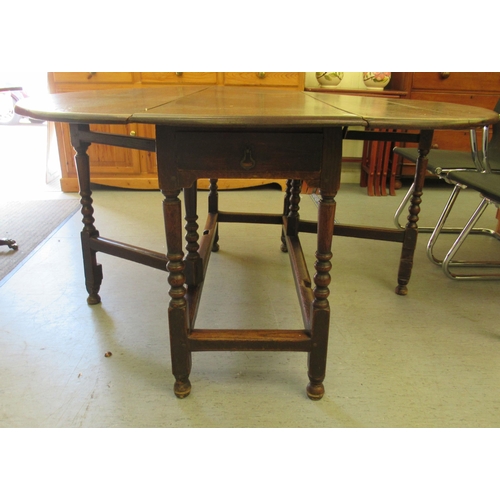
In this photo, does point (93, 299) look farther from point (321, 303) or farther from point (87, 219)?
point (321, 303)

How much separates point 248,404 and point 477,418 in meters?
0.64

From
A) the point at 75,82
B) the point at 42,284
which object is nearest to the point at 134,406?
the point at 42,284

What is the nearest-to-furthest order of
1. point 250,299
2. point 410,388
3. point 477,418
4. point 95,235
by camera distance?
point 477,418, point 410,388, point 95,235, point 250,299

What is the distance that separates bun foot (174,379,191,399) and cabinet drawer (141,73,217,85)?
248 centimetres

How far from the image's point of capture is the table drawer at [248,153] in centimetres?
97

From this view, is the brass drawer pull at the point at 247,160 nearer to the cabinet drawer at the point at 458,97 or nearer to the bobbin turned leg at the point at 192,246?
the bobbin turned leg at the point at 192,246

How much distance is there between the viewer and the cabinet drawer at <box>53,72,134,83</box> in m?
2.95

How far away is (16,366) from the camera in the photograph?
4.28 ft

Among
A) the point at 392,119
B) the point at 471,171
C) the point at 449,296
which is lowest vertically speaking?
the point at 449,296

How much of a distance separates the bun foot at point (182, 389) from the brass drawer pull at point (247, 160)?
659 mm

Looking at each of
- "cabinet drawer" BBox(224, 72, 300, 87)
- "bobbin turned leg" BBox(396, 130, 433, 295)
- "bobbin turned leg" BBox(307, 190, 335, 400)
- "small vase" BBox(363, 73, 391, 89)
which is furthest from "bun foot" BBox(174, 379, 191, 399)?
"small vase" BBox(363, 73, 391, 89)

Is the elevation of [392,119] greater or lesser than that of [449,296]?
greater

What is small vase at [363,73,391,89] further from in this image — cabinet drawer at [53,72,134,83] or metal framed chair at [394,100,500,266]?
cabinet drawer at [53,72,134,83]

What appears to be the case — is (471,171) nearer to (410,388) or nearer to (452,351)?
(452,351)
